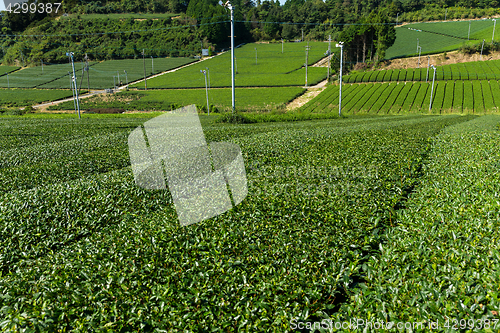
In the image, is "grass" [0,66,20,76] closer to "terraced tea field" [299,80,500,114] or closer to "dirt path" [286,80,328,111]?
"dirt path" [286,80,328,111]

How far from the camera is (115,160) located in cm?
1259

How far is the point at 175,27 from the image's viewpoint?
470 feet

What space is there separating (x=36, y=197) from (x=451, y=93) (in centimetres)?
7287

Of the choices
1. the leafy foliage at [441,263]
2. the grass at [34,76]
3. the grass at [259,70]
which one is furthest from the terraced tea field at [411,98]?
the grass at [34,76]

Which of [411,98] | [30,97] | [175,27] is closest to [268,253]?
[411,98]

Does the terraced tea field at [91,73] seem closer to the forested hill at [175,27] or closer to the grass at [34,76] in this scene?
the grass at [34,76]

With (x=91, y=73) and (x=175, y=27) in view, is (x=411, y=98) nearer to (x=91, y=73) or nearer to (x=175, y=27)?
(x=91, y=73)

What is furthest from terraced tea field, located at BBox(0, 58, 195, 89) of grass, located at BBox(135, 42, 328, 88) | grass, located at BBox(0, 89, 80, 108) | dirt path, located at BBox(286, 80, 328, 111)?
dirt path, located at BBox(286, 80, 328, 111)

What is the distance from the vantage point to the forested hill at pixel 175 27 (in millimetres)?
134875

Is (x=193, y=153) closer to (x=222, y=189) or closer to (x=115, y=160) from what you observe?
(x=222, y=189)

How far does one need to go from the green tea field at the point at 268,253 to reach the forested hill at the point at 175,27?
12817cm

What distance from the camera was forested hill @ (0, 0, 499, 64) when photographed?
13488 cm

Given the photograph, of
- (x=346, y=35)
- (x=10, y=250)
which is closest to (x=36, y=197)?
(x=10, y=250)

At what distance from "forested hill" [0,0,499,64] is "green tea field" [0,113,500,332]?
420 ft
